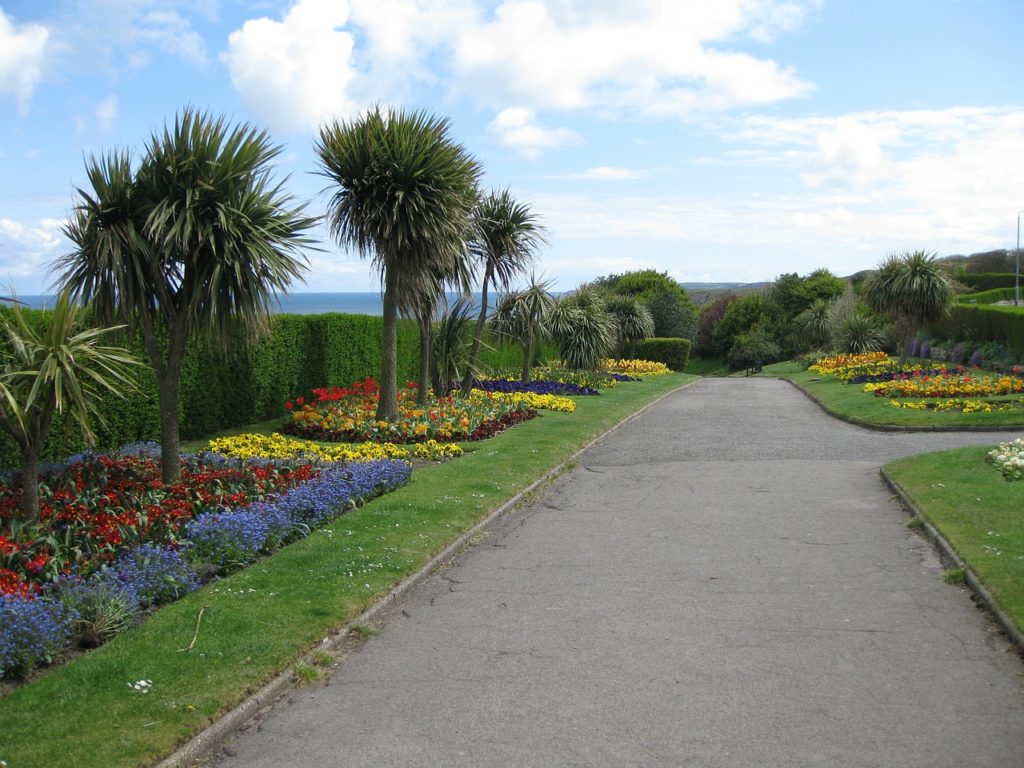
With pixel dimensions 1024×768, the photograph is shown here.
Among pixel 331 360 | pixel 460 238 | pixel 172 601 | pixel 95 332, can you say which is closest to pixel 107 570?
pixel 172 601

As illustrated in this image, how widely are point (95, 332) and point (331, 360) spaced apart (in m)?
11.5

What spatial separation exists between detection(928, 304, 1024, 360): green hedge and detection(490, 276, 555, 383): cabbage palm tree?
47.3 feet

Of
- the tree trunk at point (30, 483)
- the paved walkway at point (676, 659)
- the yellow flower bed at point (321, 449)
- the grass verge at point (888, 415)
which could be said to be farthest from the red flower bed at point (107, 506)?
the grass verge at point (888, 415)

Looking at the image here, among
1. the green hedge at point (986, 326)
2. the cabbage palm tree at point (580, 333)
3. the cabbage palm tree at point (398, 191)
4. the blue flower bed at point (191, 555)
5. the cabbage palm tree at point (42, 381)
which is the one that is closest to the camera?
the blue flower bed at point (191, 555)

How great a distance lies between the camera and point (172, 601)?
6707 millimetres

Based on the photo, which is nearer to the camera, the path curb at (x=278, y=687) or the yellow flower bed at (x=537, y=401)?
the path curb at (x=278, y=687)

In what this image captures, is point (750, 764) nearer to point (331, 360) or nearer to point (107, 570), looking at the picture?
point (107, 570)

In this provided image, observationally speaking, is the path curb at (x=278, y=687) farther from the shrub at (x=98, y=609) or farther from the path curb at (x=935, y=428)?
the path curb at (x=935, y=428)

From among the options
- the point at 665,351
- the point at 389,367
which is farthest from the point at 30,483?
the point at 665,351

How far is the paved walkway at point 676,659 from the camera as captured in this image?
4.50 metres

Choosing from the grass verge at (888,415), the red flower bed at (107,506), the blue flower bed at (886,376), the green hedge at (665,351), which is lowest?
the grass verge at (888,415)

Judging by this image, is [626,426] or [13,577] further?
[626,426]

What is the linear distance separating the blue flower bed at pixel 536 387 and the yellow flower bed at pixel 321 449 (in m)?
10.9

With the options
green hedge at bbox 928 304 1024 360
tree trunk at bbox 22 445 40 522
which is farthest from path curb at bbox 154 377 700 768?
green hedge at bbox 928 304 1024 360
